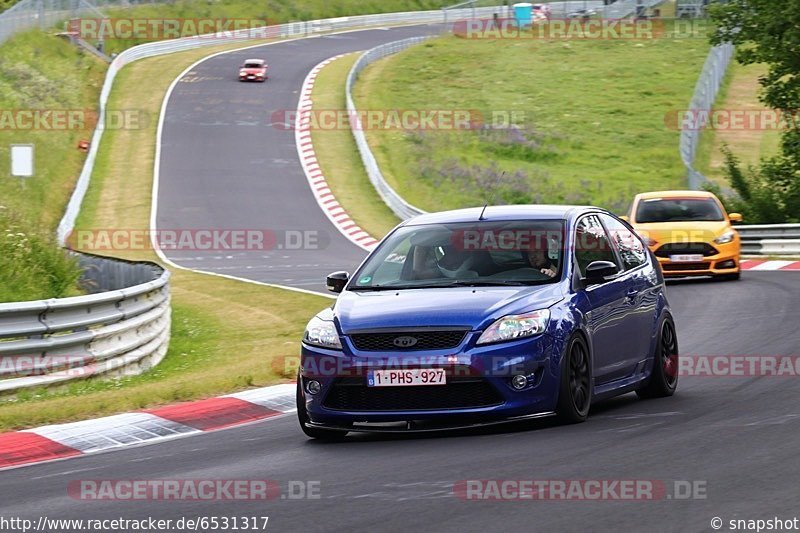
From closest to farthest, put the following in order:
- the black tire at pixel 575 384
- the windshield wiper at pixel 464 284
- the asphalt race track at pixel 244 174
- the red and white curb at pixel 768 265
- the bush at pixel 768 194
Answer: the black tire at pixel 575 384, the windshield wiper at pixel 464 284, the red and white curb at pixel 768 265, the asphalt race track at pixel 244 174, the bush at pixel 768 194

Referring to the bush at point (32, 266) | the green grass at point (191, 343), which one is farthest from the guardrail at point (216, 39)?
the bush at point (32, 266)

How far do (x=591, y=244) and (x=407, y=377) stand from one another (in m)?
2.31

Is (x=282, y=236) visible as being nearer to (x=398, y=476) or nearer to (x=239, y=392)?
(x=239, y=392)

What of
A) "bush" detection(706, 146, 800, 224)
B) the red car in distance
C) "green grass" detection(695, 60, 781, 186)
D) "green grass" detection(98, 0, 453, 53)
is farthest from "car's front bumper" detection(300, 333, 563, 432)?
"green grass" detection(98, 0, 453, 53)

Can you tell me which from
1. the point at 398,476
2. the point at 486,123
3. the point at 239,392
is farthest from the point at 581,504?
the point at 486,123

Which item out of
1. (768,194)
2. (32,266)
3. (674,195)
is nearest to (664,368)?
(32,266)

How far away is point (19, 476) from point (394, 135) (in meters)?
42.9

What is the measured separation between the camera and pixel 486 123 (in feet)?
180

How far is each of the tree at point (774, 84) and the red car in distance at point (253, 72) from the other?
87.6ft

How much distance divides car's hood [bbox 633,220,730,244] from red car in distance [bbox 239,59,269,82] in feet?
126

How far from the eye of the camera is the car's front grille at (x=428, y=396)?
9070 mm

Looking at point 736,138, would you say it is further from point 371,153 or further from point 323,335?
point 323,335

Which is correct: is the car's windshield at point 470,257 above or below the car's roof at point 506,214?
→ below

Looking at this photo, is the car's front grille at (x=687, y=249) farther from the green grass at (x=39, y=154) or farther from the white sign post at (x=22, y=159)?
the white sign post at (x=22, y=159)
